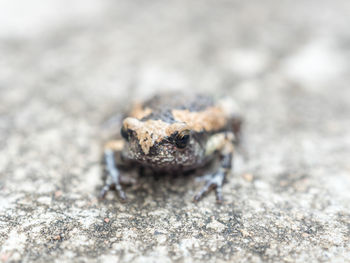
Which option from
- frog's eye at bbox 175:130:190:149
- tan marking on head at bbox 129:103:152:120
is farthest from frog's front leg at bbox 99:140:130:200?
frog's eye at bbox 175:130:190:149

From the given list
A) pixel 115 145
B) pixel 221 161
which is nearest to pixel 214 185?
pixel 221 161

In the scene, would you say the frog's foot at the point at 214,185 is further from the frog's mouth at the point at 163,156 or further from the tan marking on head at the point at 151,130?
the tan marking on head at the point at 151,130

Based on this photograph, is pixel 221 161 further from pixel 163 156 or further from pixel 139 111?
pixel 139 111

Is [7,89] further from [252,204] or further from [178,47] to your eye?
[252,204]

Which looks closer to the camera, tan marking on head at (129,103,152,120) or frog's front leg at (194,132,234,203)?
frog's front leg at (194,132,234,203)

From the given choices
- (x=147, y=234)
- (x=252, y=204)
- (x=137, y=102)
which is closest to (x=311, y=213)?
(x=252, y=204)

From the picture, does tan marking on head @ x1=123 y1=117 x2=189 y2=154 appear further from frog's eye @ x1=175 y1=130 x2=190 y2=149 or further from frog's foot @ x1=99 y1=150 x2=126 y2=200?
frog's foot @ x1=99 y1=150 x2=126 y2=200
